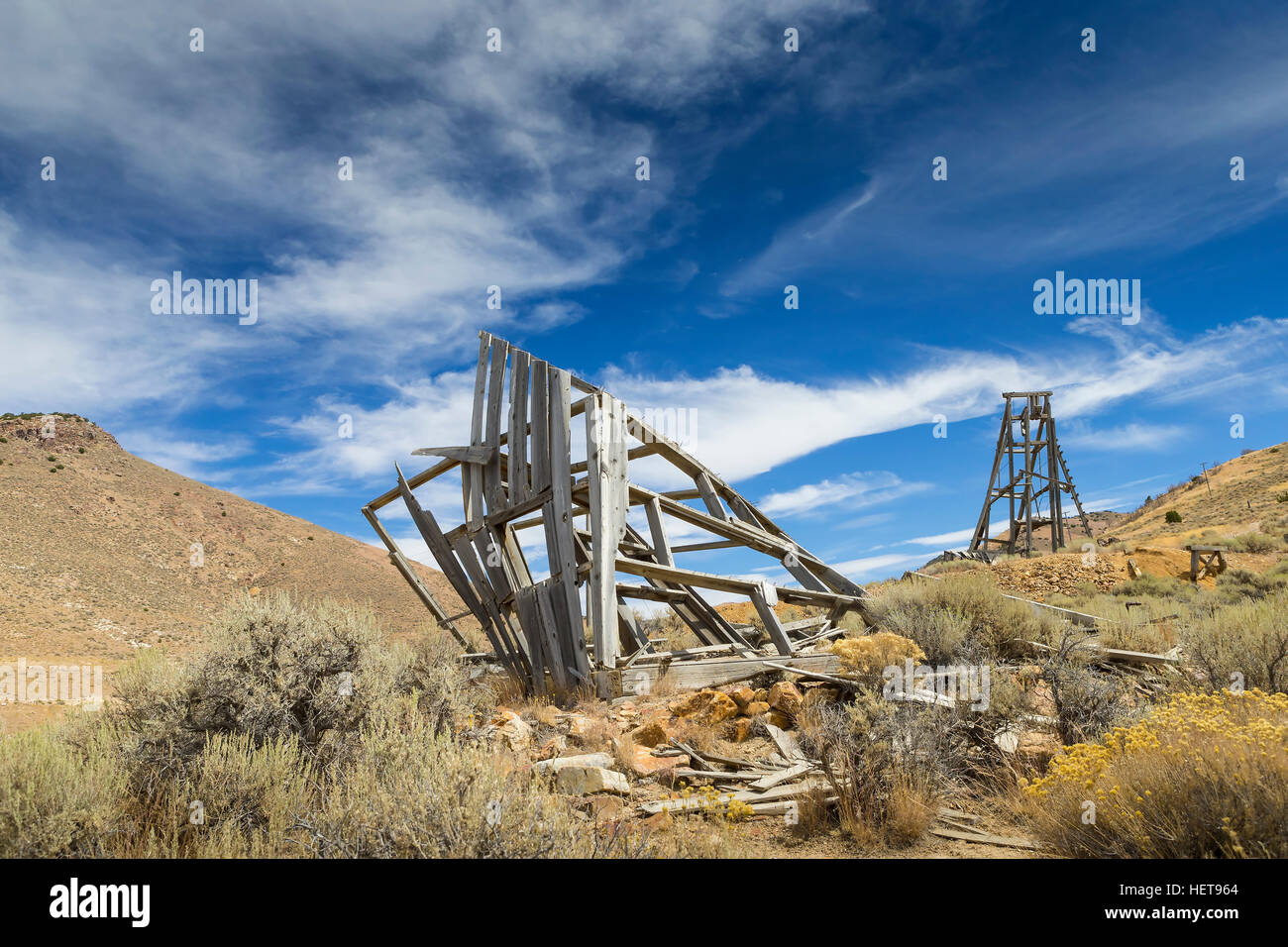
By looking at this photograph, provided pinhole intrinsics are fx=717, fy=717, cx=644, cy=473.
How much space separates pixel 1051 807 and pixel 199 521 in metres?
62.3

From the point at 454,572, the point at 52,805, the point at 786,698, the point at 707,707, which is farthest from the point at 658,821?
the point at 454,572

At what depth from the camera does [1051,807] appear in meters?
4.49

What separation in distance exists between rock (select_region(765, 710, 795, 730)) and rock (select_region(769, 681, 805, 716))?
6cm

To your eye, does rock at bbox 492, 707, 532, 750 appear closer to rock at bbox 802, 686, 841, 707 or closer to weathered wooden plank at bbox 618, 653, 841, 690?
weathered wooden plank at bbox 618, 653, 841, 690

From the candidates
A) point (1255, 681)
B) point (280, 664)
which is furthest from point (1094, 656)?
point (280, 664)

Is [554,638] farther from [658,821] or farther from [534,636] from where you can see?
[658,821]

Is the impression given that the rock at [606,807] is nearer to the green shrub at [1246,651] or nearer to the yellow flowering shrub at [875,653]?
the yellow flowering shrub at [875,653]

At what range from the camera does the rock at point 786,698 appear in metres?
7.72

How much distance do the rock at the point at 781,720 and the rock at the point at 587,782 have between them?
2.47 meters

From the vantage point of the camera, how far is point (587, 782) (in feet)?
18.4

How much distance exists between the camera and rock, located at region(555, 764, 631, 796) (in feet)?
18.2

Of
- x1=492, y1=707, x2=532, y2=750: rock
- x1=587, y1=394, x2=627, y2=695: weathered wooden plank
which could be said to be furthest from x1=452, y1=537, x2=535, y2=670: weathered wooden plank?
x1=492, y1=707, x2=532, y2=750: rock

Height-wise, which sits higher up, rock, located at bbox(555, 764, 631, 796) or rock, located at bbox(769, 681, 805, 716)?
rock, located at bbox(769, 681, 805, 716)
